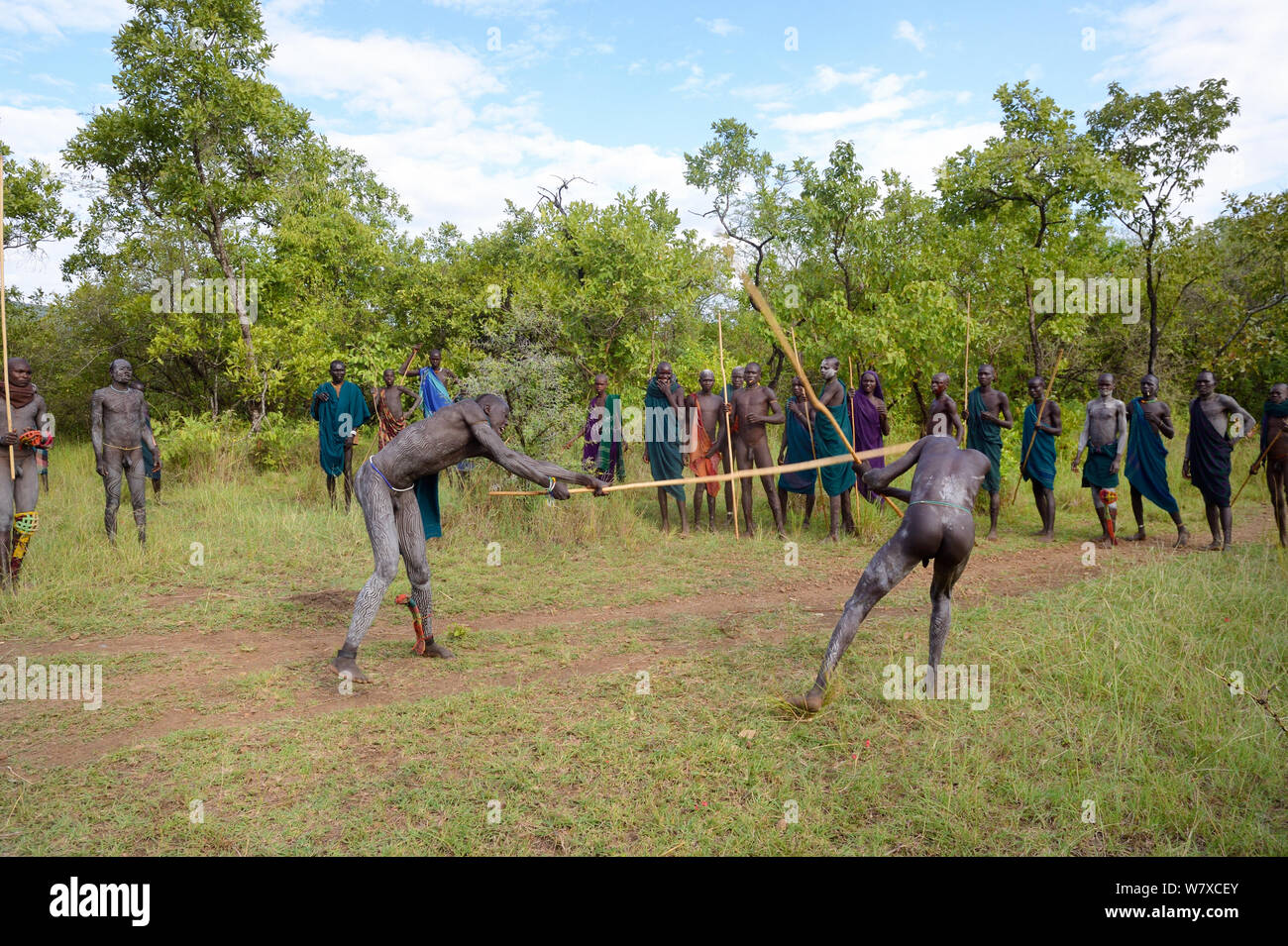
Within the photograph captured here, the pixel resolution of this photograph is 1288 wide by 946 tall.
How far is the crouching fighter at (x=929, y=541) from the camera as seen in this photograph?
445cm

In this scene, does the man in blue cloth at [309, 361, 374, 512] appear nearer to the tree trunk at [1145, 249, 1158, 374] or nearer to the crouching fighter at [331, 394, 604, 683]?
the crouching fighter at [331, 394, 604, 683]

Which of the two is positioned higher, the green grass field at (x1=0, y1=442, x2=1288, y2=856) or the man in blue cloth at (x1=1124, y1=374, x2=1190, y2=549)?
the man in blue cloth at (x1=1124, y1=374, x2=1190, y2=549)

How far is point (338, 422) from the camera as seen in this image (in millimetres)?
11141

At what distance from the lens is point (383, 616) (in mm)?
6824

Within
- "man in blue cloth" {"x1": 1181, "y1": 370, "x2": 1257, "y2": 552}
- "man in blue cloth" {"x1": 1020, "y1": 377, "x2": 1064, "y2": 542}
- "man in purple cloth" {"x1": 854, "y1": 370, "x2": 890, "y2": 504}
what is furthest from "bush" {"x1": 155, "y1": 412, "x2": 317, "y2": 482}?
"man in blue cloth" {"x1": 1181, "y1": 370, "x2": 1257, "y2": 552}

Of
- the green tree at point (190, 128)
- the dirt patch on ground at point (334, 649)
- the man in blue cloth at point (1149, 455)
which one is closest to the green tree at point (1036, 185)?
the man in blue cloth at point (1149, 455)

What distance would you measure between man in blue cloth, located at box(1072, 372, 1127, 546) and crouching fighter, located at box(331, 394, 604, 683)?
7.00m

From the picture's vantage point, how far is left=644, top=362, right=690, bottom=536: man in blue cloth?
1029 centimetres

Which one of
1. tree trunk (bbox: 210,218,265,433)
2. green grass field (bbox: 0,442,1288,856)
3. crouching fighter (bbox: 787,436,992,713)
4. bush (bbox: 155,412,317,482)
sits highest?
tree trunk (bbox: 210,218,265,433)

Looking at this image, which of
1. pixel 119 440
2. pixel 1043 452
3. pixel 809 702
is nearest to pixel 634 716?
pixel 809 702

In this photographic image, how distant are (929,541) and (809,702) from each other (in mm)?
1144

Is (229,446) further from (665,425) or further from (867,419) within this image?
(867,419)

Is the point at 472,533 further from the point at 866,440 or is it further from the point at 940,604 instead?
the point at 940,604

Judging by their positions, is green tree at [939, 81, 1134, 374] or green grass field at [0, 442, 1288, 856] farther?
green tree at [939, 81, 1134, 374]
